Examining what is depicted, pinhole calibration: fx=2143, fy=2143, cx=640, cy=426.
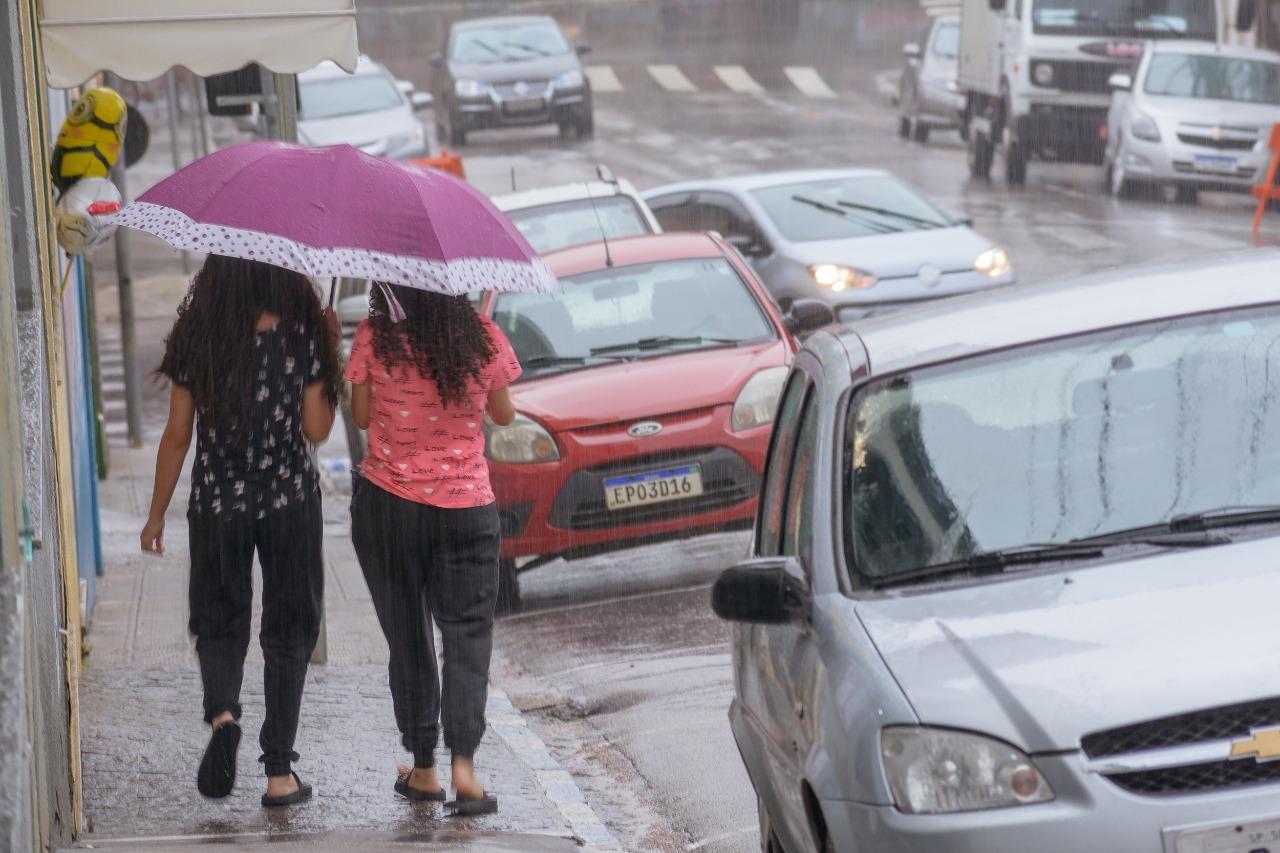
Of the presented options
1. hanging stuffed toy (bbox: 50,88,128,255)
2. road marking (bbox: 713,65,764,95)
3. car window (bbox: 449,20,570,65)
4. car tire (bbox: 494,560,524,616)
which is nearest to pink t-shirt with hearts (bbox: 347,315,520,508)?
hanging stuffed toy (bbox: 50,88,128,255)

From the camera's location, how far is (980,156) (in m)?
29.1

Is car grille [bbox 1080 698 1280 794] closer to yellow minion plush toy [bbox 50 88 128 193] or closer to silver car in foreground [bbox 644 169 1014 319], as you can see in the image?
yellow minion plush toy [bbox 50 88 128 193]

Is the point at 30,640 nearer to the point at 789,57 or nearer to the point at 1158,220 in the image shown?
the point at 1158,220

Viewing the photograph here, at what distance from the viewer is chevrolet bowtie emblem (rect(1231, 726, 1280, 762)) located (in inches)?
153

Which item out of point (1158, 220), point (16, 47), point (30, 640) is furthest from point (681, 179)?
point (30, 640)

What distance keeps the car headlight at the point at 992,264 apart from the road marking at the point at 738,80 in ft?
88.6

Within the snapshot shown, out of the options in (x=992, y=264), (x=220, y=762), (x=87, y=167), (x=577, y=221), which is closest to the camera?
(x=220, y=762)

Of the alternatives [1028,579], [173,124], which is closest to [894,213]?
[173,124]

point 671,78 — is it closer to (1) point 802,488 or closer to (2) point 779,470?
(2) point 779,470

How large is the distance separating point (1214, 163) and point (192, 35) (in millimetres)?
18899

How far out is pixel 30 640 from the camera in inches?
180

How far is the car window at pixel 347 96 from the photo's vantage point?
2819cm

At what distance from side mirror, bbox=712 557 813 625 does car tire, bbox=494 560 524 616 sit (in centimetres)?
540

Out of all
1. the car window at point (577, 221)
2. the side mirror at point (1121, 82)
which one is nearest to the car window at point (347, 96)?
the side mirror at point (1121, 82)
